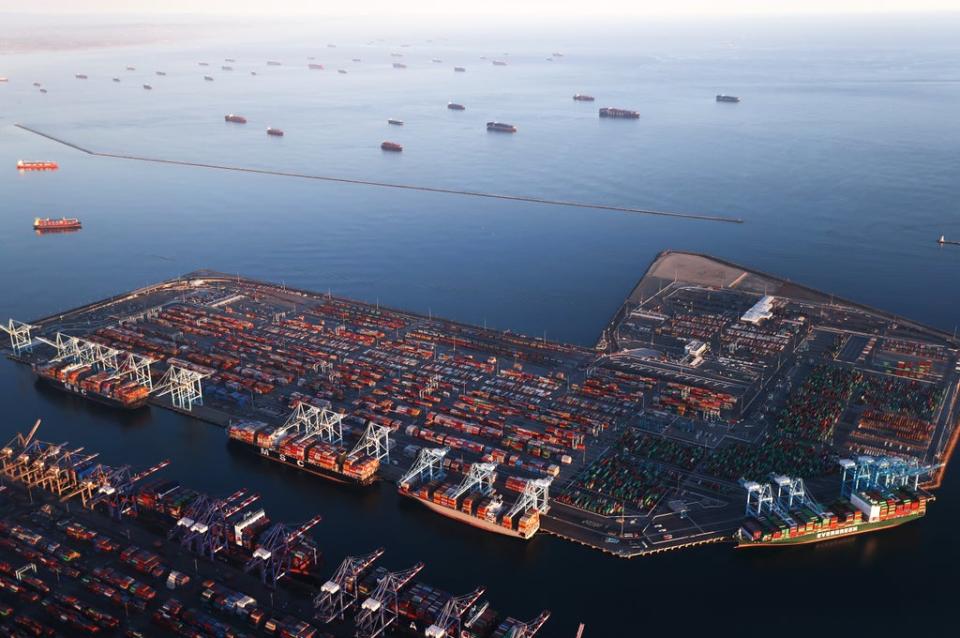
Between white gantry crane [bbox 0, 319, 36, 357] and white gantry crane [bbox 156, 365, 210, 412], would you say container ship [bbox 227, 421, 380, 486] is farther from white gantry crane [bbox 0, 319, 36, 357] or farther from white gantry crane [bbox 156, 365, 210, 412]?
white gantry crane [bbox 0, 319, 36, 357]

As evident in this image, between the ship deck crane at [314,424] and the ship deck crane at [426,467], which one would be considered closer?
the ship deck crane at [426,467]

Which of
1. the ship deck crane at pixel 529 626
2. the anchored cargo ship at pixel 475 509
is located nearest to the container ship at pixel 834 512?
the anchored cargo ship at pixel 475 509

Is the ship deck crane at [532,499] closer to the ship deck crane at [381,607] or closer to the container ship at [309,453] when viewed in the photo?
the ship deck crane at [381,607]

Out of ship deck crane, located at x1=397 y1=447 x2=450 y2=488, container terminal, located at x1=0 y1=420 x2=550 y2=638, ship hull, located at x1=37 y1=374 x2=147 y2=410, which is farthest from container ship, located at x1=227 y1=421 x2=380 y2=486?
ship hull, located at x1=37 y1=374 x2=147 y2=410

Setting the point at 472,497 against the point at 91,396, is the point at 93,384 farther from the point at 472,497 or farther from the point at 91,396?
the point at 472,497

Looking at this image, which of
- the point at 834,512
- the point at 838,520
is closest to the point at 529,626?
the point at 838,520

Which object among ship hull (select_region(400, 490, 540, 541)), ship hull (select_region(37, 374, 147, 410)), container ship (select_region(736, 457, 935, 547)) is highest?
container ship (select_region(736, 457, 935, 547))

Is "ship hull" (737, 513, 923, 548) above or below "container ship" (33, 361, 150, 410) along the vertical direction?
above
